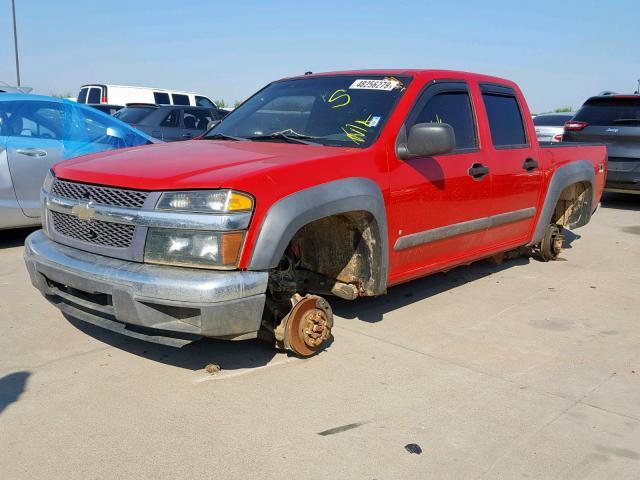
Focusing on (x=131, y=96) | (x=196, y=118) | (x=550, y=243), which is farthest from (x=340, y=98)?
(x=131, y=96)

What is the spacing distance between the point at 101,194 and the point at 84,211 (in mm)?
144

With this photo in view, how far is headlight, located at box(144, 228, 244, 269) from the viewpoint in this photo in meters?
3.22

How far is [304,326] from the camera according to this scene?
378cm

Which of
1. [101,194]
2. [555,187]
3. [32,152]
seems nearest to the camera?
[101,194]

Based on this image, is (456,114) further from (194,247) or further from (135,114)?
(135,114)

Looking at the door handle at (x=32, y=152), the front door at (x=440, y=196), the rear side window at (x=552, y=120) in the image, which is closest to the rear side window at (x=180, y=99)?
the rear side window at (x=552, y=120)

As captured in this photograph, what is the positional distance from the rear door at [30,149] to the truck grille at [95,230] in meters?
2.70

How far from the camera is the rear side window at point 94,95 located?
20.5 metres

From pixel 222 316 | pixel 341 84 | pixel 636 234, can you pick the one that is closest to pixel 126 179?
pixel 222 316

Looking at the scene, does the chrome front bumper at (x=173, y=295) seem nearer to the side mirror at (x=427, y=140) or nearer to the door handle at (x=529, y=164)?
the side mirror at (x=427, y=140)

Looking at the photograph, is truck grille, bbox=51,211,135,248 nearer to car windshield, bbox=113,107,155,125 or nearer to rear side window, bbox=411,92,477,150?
rear side window, bbox=411,92,477,150

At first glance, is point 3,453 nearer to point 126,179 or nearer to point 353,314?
point 126,179

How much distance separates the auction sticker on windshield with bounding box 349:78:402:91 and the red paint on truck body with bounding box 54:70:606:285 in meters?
0.12

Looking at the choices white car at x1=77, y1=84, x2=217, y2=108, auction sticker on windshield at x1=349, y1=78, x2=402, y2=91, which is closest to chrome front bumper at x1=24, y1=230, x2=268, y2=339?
auction sticker on windshield at x1=349, y1=78, x2=402, y2=91
